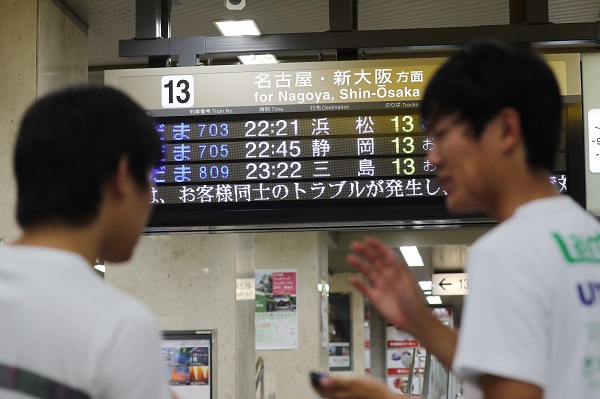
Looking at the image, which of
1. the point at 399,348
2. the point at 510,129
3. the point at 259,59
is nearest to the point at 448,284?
the point at 399,348

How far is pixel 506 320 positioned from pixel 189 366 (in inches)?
290

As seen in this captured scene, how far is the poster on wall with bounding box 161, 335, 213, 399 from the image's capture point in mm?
8719

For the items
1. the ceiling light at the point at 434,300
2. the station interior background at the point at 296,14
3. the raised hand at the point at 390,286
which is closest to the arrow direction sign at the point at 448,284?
the ceiling light at the point at 434,300

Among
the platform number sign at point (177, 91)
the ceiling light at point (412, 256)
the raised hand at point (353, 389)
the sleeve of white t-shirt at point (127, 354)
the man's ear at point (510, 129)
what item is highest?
the platform number sign at point (177, 91)

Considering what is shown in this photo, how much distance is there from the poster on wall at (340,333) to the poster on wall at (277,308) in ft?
26.1

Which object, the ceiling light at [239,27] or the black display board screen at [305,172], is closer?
the black display board screen at [305,172]

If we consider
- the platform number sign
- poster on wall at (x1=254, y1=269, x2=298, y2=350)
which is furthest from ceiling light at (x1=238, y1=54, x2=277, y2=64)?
poster on wall at (x1=254, y1=269, x2=298, y2=350)

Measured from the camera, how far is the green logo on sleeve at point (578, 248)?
1.66 m

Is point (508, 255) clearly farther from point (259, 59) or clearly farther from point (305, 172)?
point (259, 59)

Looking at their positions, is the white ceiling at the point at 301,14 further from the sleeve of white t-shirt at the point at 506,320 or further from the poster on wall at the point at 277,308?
the sleeve of white t-shirt at the point at 506,320

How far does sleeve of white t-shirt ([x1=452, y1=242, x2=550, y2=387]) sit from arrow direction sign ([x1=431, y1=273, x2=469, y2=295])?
1796 centimetres

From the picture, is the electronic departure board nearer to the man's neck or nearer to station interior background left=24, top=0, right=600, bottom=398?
station interior background left=24, top=0, right=600, bottom=398

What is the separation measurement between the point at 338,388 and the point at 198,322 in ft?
25.2

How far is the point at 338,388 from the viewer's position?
172 centimetres
